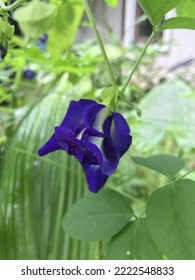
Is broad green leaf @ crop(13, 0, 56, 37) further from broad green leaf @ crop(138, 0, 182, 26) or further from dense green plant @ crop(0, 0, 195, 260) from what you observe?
broad green leaf @ crop(138, 0, 182, 26)

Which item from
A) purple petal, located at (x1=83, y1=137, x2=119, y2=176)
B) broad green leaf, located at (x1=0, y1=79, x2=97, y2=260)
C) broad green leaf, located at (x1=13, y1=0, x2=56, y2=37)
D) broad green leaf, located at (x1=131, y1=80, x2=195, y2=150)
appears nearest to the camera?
purple petal, located at (x1=83, y1=137, x2=119, y2=176)

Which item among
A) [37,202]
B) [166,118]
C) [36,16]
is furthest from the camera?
[166,118]

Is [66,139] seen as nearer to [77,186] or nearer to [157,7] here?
[157,7]

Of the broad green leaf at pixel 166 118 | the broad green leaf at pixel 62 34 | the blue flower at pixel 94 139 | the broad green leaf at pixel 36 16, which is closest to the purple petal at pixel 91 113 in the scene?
the blue flower at pixel 94 139

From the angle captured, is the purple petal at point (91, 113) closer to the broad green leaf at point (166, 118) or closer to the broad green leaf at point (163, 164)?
the broad green leaf at point (163, 164)

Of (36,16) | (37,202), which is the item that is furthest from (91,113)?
(37,202)

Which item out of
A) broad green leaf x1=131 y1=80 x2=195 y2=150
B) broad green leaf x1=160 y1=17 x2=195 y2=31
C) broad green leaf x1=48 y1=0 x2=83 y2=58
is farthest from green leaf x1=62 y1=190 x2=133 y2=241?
broad green leaf x1=131 y1=80 x2=195 y2=150
